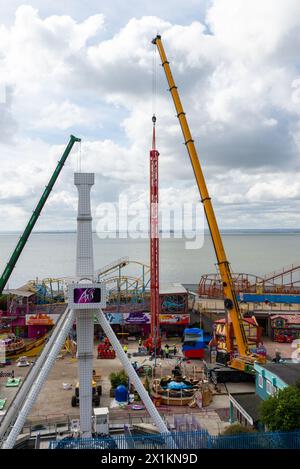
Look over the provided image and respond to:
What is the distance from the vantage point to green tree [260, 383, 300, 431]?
16.7m

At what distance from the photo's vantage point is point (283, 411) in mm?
16984

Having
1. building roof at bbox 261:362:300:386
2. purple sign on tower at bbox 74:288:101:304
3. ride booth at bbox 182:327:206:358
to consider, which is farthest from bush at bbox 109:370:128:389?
purple sign on tower at bbox 74:288:101:304

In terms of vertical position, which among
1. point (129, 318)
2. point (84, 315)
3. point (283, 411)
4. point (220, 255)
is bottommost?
point (283, 411)

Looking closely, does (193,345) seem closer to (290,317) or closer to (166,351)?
(166,351)

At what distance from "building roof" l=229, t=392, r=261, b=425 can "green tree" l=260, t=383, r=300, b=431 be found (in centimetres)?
283

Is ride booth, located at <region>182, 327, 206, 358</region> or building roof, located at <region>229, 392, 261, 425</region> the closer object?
building roof, located at <region>229, 392, 261, 425</region>

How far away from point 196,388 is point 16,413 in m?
12.5

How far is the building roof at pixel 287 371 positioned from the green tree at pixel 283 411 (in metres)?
2.91

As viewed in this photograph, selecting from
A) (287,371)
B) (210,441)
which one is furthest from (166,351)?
(210,441)

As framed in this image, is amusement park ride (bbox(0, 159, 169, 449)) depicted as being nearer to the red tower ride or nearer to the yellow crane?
the yellow crane

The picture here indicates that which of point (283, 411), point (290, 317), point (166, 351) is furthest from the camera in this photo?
point (290, 317)

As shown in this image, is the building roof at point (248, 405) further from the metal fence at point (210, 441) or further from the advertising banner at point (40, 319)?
the advertising banner at point (40, 319)

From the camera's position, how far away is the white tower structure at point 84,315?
17.7m

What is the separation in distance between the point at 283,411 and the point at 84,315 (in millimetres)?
8711
